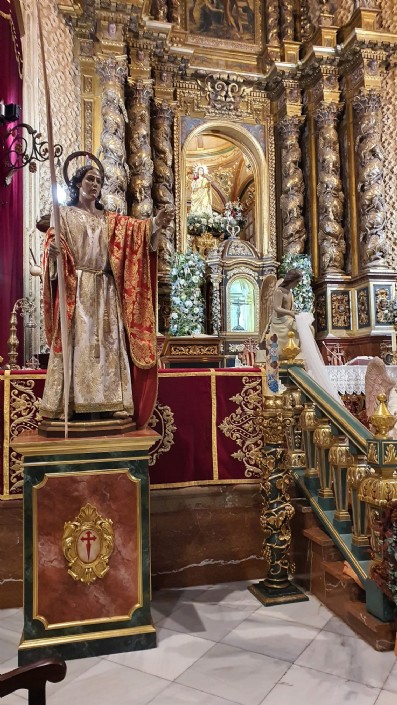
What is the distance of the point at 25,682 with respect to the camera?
1359mm

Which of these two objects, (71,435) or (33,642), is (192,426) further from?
(33,642)

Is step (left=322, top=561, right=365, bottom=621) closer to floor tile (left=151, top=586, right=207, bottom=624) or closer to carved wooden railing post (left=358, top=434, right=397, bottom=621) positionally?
carved wooden railing post (left=358, top=434, right=397, bottom=621)

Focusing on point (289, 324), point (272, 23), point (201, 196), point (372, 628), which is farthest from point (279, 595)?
point (272, 23)

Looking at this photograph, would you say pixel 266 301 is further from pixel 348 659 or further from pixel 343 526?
pixel 348 659

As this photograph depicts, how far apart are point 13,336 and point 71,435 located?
1.89 meters

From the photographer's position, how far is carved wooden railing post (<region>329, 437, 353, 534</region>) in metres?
3.52

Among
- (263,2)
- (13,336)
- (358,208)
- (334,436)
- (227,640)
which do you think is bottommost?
(227,640)

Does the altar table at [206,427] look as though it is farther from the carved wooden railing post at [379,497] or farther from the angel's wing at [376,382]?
the carved wooden railing post at [379,497]

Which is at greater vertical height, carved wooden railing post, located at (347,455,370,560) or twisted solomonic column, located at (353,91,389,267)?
twisted solomonic column, located at (353,91,389,267)

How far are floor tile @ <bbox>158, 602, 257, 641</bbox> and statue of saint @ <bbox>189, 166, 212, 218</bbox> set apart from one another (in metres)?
10.5

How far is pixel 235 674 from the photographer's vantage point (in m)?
2.72

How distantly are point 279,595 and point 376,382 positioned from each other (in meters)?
2.08

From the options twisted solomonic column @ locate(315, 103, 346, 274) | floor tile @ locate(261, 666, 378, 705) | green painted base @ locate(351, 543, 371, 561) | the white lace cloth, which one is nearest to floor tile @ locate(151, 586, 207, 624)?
floor tile @ locate(261, 666, 378, 705)

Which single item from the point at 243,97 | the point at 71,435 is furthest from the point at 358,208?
the point at 71,435
